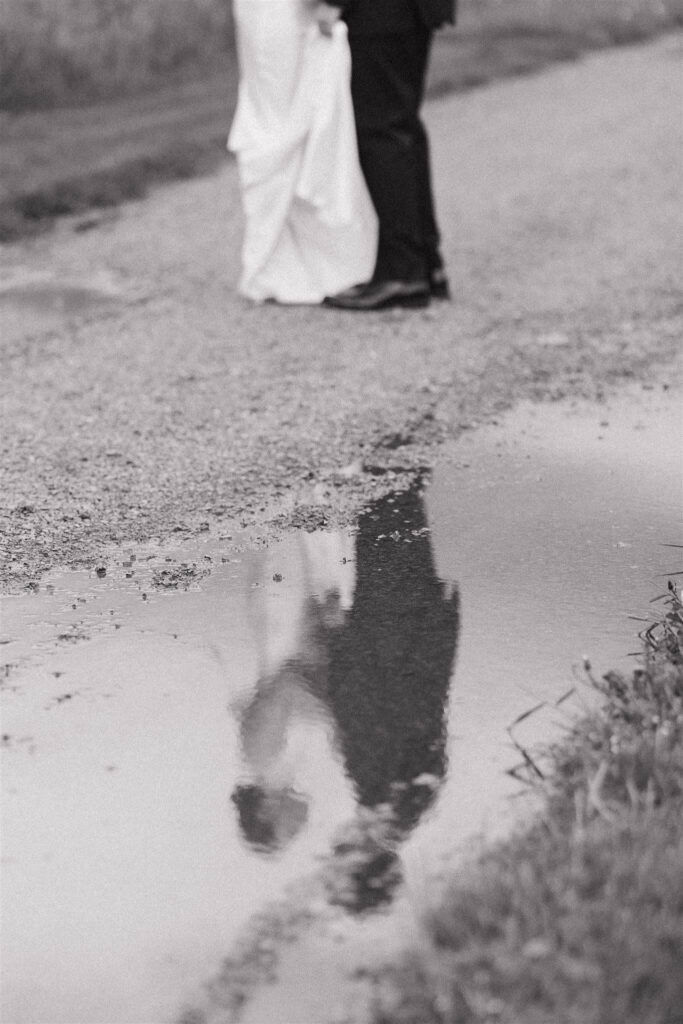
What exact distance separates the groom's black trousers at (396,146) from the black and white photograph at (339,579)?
0.05 feet

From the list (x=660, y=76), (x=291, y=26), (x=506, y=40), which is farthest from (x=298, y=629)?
(x=506, y=40)

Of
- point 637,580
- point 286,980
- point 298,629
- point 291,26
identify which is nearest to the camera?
point 286,980

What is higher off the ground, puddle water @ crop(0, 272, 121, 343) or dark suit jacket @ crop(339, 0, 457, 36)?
dark suit jacket @ crop(339, 0, 457, 36)

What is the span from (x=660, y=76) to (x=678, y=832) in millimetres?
11903

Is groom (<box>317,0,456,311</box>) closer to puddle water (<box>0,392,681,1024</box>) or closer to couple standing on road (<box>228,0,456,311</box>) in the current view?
couple standing on road (<box>228,0,456,311</box>)

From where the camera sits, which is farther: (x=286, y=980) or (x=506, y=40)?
(x=506, y=40)

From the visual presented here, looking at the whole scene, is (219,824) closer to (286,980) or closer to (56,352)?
(286,980)

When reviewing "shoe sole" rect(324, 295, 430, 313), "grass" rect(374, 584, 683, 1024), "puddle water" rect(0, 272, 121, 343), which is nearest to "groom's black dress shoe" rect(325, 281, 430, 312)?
"shoe sole" rect(324, 295, 430, 313)

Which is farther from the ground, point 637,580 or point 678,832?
point 678,832

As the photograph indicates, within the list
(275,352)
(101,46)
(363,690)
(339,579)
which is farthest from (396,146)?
(101,46)

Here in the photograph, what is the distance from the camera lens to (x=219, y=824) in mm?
3027

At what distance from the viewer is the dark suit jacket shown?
6754 mm

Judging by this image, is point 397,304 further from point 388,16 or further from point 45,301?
point 45,301

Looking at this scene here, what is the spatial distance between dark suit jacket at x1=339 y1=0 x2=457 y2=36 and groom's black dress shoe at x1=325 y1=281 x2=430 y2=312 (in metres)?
1.04
